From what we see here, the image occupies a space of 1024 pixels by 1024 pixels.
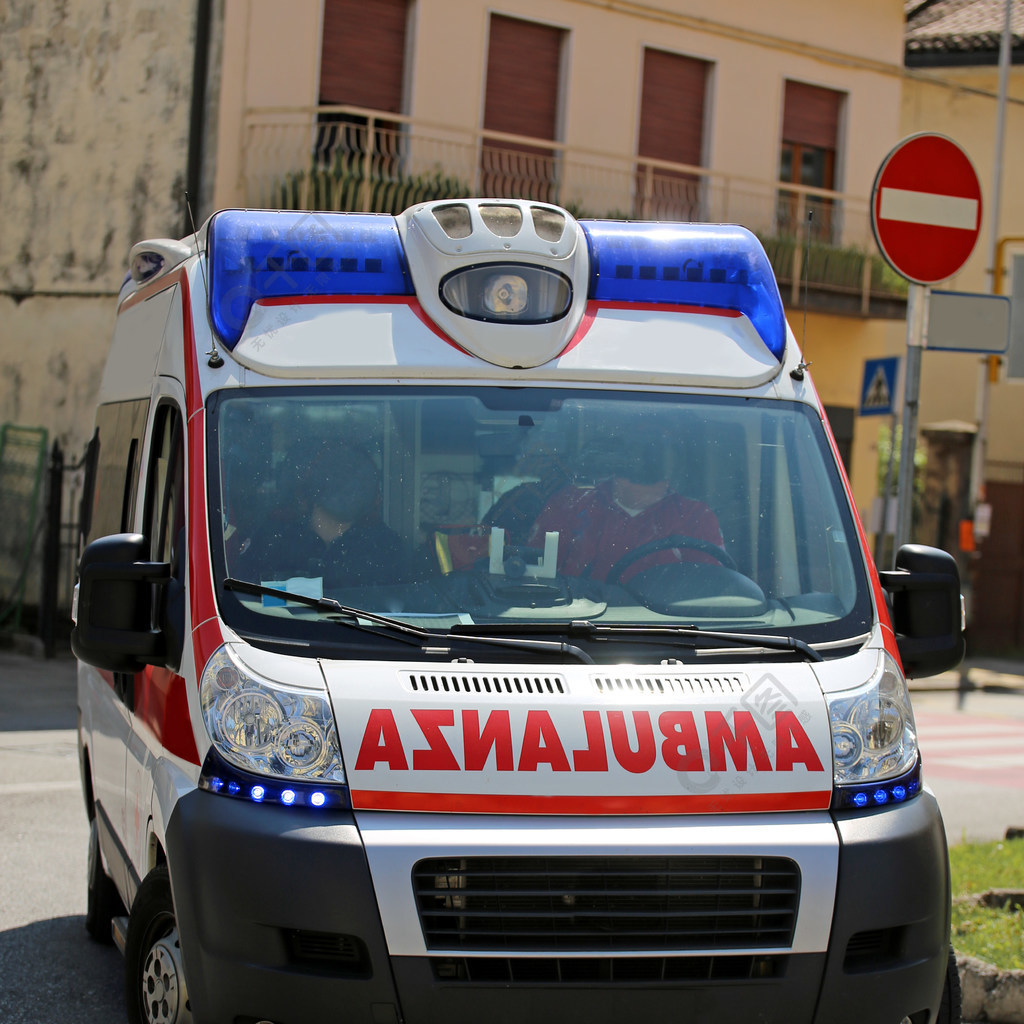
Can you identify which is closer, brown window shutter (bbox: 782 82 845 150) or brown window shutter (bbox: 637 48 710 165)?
brown window shutter (bbox: 637 48 710 165)

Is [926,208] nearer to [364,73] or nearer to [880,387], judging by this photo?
[880,387]

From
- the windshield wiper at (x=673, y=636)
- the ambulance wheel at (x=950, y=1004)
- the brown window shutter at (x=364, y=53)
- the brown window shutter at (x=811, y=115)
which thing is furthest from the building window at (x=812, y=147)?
the windshield wiper at (x=673, y=636)

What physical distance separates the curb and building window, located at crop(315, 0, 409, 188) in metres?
13.2

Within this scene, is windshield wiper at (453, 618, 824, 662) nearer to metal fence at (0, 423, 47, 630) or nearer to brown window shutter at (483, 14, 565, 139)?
metal fence at (0, 423, 47, 630)

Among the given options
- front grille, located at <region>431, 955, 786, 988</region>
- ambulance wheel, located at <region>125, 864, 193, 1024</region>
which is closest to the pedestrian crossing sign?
ambulance wheel, located at <region>125, 864, 193, 1024</region>

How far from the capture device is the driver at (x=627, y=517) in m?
4.21

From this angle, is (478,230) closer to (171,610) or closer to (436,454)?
(436,454)

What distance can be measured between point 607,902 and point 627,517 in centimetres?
117

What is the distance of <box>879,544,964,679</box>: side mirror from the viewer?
435 centimetres

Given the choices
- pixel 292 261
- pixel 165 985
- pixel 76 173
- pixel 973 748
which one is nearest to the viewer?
pixel 165 985

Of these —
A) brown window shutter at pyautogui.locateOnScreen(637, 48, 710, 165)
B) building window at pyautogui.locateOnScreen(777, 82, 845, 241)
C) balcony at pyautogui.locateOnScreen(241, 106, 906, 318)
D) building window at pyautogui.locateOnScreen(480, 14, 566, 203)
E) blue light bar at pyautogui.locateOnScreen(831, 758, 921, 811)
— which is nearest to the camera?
blue light bar at pyautogui.locateOnScreen(831, 758, 921, 811)

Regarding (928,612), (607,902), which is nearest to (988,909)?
(928,612)

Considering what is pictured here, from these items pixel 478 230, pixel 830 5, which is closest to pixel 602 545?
pixel 478 230

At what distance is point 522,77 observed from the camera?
1891 cm
